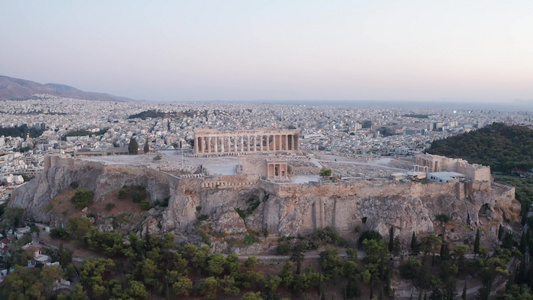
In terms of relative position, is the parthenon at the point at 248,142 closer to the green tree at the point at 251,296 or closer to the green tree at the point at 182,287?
the green tree at the point at 182,287

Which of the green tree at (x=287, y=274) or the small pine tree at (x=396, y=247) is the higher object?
the small pine tree at (x=396, y=247)

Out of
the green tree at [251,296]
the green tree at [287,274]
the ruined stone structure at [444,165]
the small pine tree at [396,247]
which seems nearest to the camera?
the green tree at [251,296]

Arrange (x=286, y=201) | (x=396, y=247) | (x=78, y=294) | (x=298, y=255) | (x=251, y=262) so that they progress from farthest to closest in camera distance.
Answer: (x=286, y=201), (x=396, y=247), (x=298, y=255), (x=251, y=262), (x=78, y=294)

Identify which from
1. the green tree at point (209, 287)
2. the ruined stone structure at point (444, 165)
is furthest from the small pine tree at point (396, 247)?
the green tree at point (209, 287)

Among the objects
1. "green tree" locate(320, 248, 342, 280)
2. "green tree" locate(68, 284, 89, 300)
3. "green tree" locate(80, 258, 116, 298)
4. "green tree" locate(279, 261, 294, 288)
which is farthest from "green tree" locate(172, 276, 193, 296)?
"green tree" locate(320, 248, 342, 280)

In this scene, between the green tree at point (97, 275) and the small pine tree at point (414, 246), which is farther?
the small pine tree at point (414, 246)

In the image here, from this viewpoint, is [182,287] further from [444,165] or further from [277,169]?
[444,165]

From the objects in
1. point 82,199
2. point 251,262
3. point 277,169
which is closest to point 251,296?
point 251,262

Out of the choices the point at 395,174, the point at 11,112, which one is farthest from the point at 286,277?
the point at 11,112
